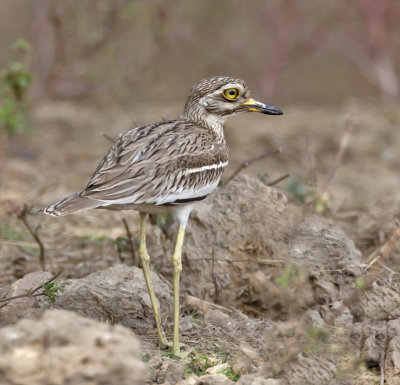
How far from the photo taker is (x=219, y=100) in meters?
4.04

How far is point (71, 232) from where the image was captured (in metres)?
5.28

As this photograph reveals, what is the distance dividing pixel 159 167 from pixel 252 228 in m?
0.92

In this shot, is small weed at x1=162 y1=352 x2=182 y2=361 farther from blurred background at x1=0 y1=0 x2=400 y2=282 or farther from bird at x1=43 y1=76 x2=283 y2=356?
blurred background at x1=0 y1=0 x2=400 y2=282

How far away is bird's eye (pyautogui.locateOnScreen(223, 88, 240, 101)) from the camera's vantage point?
13.2ft

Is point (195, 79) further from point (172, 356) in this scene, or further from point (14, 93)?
point (172, 356)

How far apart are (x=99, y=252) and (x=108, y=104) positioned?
16.2 ft

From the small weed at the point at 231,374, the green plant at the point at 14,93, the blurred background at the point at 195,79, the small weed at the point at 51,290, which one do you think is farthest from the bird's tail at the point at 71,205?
the green plant at the point at 14,93

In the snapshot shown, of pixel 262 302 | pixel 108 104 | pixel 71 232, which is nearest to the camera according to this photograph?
pixel 262 302

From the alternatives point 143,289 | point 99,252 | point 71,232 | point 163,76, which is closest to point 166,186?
point 143,289

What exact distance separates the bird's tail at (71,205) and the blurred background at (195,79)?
1.34 m

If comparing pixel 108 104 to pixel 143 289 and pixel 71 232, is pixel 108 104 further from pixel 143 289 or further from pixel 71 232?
pixel 143 289

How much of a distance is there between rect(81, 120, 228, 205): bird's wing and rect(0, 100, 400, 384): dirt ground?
559 millimetres

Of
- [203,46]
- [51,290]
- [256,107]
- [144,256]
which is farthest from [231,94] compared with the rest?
[203,46]

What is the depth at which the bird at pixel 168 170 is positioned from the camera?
328cm
